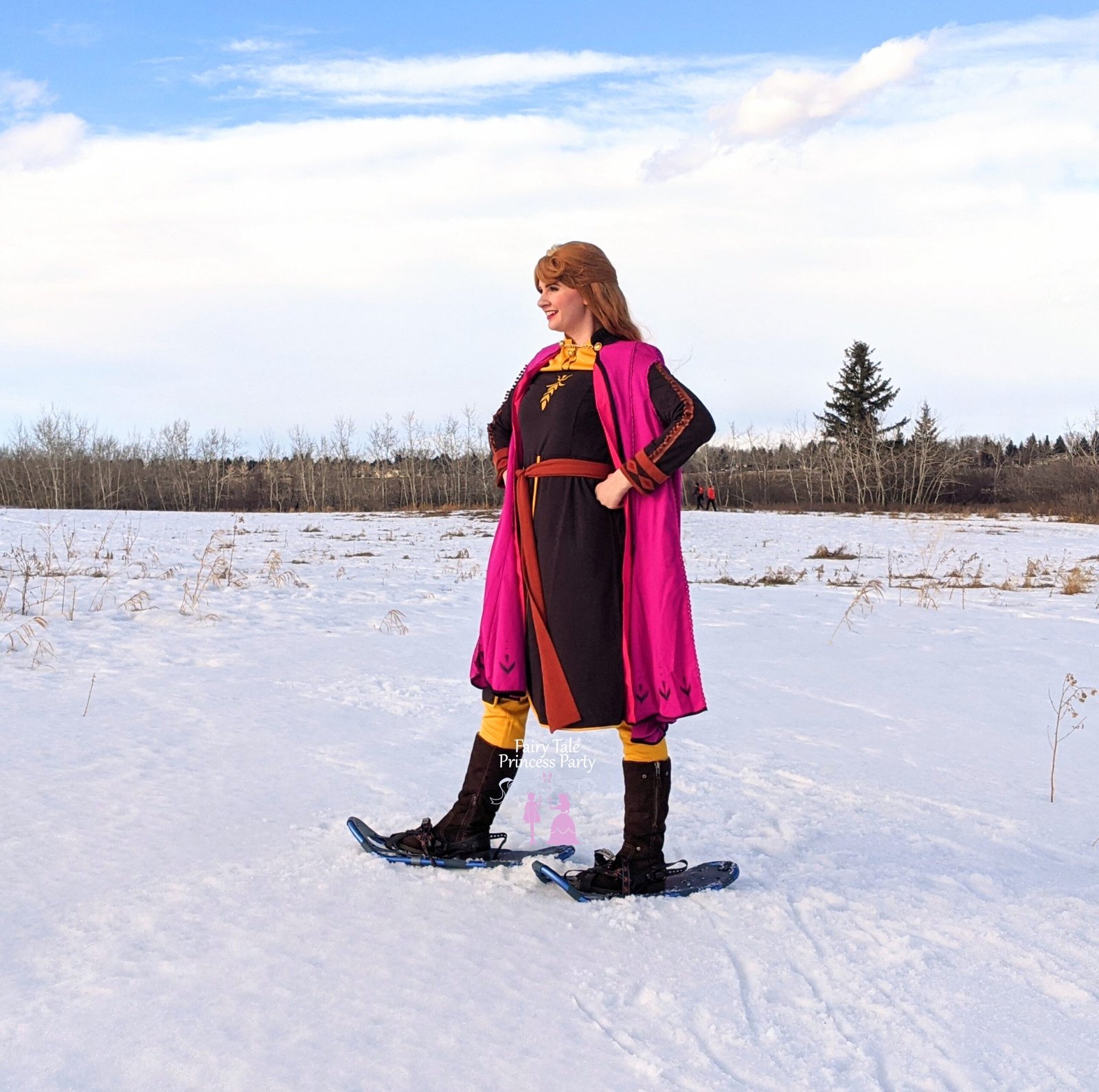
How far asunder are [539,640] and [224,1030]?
3.86ft

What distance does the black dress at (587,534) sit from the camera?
2475 millimetres

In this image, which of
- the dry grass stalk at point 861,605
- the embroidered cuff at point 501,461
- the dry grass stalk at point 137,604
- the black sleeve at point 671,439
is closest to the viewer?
the black sleeve at point 671,439

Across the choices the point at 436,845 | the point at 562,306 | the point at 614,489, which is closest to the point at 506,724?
the point at 436,845

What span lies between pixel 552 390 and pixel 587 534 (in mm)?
428

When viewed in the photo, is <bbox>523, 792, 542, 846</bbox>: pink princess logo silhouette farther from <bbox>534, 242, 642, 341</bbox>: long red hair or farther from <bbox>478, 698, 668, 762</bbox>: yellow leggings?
<bbox>534, 242, 642, 341</bbox>: long red hair

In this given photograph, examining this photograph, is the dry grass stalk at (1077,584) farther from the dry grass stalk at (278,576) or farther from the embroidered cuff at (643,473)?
the embroidered cuff at (643,473)

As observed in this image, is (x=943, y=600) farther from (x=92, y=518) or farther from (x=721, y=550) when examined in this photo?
(x=92, y=518)

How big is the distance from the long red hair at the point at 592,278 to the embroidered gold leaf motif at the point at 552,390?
0.66ft

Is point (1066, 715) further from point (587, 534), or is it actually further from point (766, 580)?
point (766, 580)

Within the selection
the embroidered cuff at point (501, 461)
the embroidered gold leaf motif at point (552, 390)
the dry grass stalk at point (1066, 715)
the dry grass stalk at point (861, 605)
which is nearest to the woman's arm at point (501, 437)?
the embroidered cuff at point (501, 461)

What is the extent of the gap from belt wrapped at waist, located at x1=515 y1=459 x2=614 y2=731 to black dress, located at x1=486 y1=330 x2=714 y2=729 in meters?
0.01

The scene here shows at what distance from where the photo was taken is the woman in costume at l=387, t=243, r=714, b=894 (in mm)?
2518

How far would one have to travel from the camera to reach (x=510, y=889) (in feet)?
8.34

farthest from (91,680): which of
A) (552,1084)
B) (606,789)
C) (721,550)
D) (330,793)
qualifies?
(721,550)
